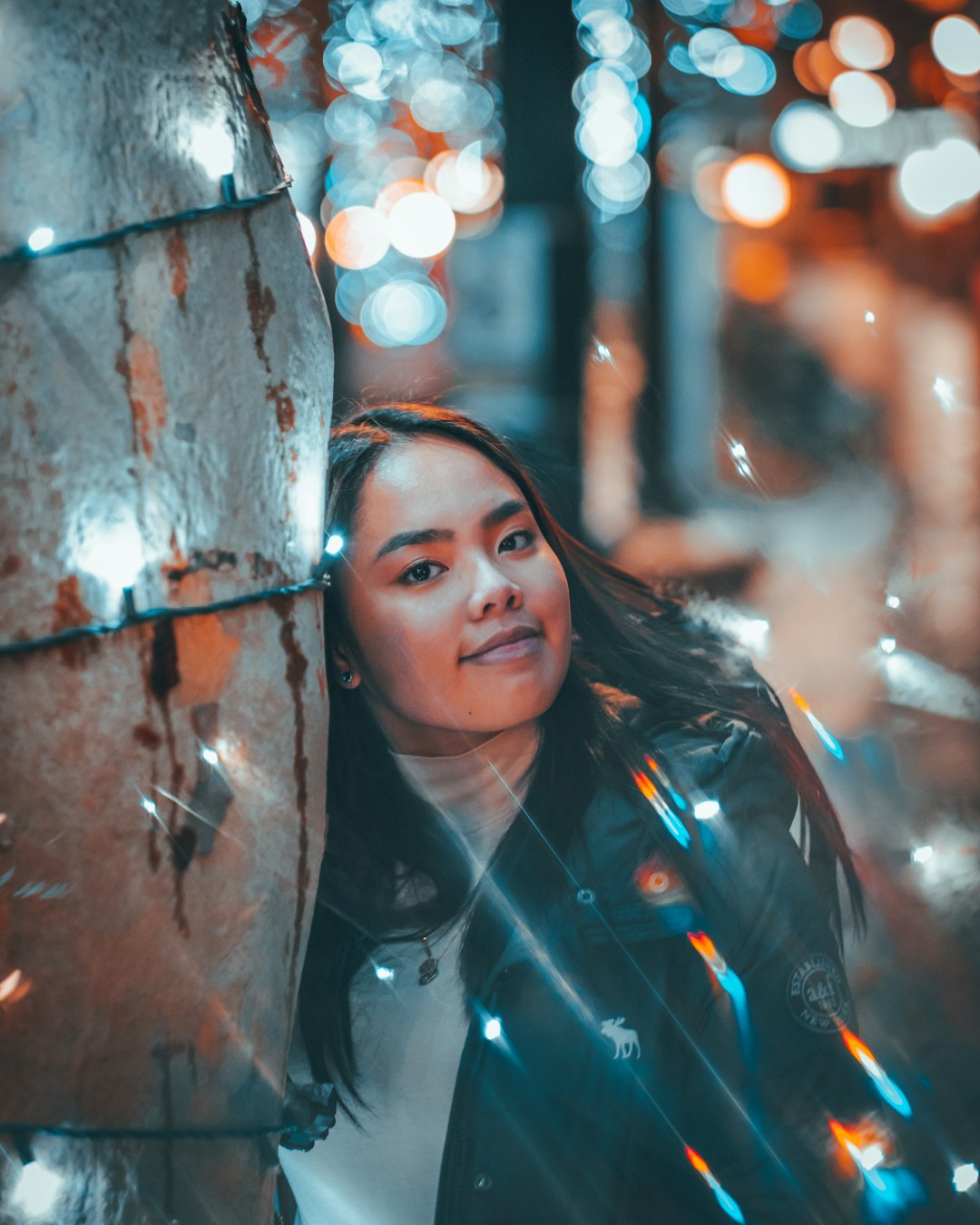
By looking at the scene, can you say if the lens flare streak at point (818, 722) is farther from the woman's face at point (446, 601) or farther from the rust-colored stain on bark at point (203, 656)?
the rust-colored stain on bark at point (203, 656)

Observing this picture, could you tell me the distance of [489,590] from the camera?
0.97 m

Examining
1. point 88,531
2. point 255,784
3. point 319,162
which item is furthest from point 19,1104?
point 319,162

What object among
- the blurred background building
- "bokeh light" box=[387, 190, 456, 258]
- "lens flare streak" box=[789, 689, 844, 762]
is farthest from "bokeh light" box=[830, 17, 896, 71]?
"lens flare streak" box=[789, 689, 844, 762]

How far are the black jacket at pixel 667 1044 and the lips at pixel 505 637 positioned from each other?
0.19m

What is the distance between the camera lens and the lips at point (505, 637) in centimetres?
98

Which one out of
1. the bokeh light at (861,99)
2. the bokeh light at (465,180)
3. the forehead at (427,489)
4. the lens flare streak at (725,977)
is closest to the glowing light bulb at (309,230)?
the bokeh light at (465,180)

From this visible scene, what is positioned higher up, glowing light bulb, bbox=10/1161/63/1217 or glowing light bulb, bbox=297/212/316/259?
glowing light bulb, bbox=297/212/316/259

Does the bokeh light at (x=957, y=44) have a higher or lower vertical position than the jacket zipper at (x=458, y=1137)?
higher

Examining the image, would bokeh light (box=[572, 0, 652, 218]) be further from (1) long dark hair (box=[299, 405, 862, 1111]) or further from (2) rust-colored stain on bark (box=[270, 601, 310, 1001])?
(2) rust-colored stain on bark (box=[270, 601, 310, 1001])

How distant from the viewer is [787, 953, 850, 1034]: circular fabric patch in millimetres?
1035

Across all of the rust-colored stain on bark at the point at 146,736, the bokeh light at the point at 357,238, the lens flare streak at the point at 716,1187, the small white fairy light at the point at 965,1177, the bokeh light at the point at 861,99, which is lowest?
the small white fairy light at the point at 965,1177

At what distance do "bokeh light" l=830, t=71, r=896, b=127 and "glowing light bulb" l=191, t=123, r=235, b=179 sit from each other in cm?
67

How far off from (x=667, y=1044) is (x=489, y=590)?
0.48 meters

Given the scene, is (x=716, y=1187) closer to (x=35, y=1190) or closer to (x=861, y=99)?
(x=35, y=1190)
